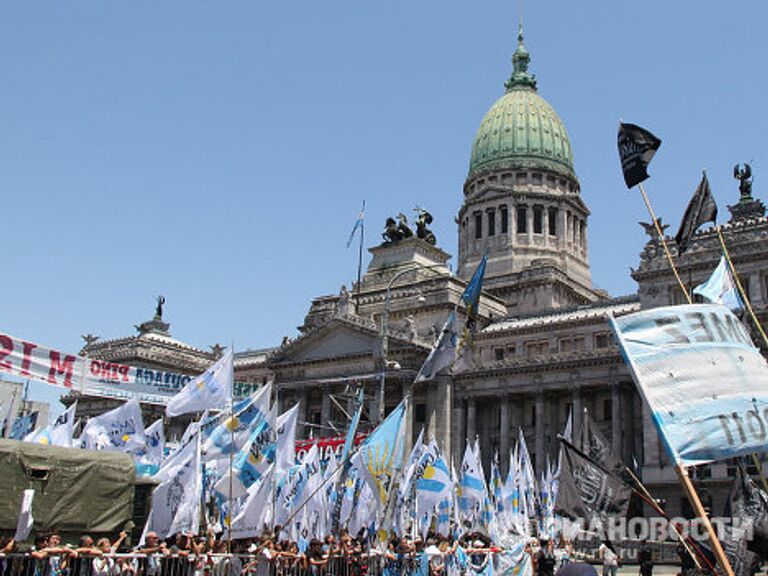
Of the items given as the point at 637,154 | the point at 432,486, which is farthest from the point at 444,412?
the point at 637,154

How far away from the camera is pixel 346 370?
73.2m

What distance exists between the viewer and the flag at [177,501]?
20.6 meters

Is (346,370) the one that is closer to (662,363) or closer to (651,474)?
(651,474)

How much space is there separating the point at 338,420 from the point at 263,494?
51410 millimetres

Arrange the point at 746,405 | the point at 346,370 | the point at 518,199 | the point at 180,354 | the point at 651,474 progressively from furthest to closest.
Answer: the point at 180,354
the point at 518,199
the point at 346,370
the point at 651,474
the point at 746,405

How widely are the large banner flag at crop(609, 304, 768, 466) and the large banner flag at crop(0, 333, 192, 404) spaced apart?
13284mm

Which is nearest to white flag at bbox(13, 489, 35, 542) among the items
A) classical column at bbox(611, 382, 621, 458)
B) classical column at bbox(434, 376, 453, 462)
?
classical column at bbox(611, 382, 621, 458)

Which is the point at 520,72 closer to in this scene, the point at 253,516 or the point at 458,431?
the point at 458,431

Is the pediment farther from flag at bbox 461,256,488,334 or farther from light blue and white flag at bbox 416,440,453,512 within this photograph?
flag at bbox 461,256,488,334

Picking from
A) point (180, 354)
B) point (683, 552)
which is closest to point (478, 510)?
point (683, 552)

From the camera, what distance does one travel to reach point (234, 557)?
64.3ft

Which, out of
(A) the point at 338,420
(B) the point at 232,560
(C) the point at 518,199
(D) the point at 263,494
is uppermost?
(C) the point at 518,199

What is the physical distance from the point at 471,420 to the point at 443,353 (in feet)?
134

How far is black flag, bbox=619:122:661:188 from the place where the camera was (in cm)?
1744
